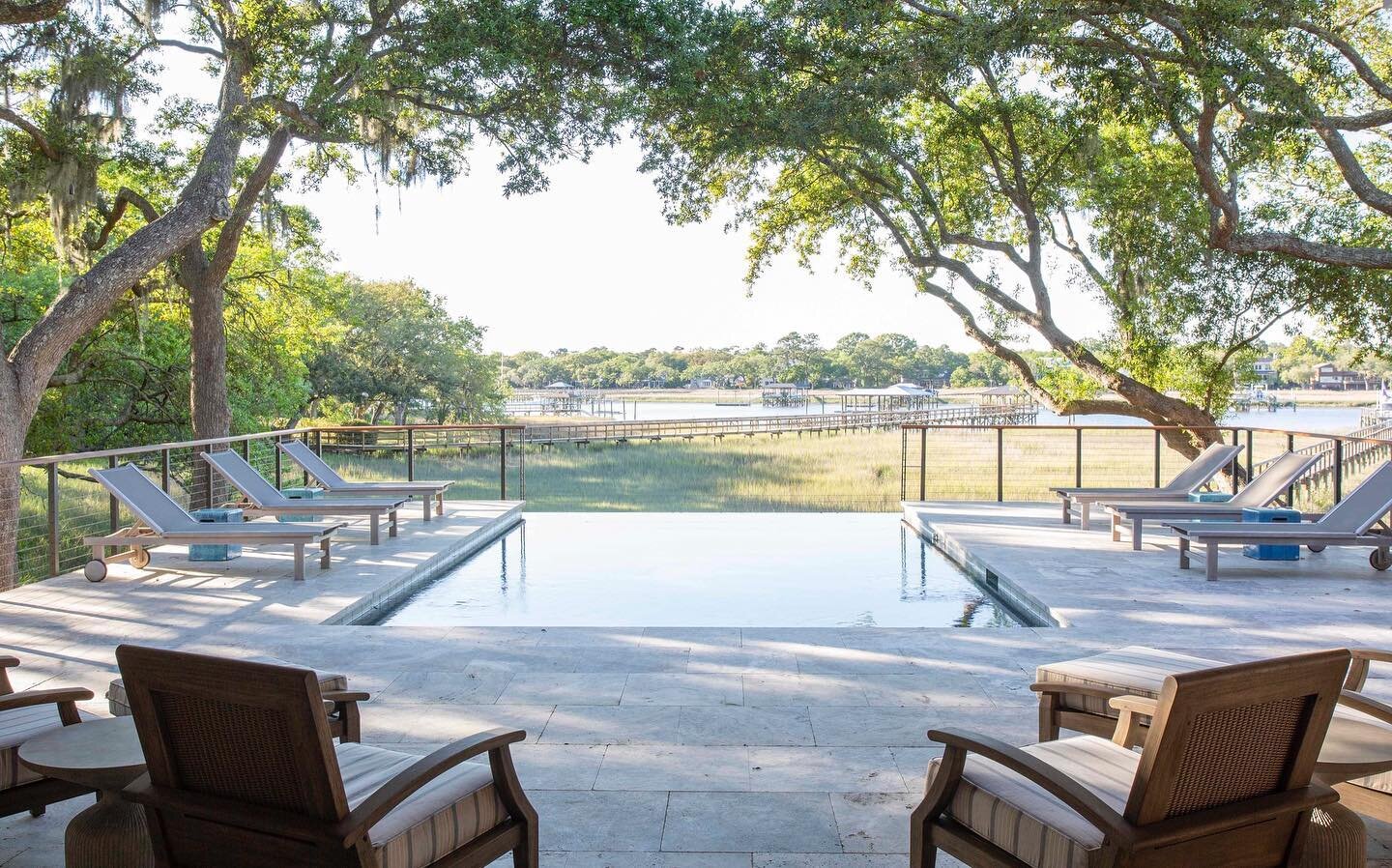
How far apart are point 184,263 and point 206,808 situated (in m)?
12.1

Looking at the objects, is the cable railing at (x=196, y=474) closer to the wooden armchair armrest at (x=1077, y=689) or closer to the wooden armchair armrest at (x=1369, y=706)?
the wooden armchair armrest at (x=1077, y=689)

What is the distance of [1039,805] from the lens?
208 centimetres

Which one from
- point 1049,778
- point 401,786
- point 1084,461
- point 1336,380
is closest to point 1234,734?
point 1049,778

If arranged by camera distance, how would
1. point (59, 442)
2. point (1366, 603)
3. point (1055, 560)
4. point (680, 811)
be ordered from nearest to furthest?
point (680, 811)
point (1366, 603)
point (1055, 560)
point (59, 442)

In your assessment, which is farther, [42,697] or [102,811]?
[42,697]


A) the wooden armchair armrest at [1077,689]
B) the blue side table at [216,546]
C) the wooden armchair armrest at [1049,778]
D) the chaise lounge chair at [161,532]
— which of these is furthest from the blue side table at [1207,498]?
the blue side table at [216,546]

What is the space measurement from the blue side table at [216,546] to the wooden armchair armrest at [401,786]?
5611 mm

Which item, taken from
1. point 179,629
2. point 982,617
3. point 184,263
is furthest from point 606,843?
point 184,263

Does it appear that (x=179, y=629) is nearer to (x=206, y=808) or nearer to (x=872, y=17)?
(x=206, y=808)

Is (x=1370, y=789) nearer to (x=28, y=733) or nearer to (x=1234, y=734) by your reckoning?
(x=1234, y=734)

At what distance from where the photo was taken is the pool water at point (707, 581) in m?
6.06

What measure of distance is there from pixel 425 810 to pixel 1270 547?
687cm

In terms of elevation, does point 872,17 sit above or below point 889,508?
above

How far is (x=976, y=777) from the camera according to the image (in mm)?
2213
